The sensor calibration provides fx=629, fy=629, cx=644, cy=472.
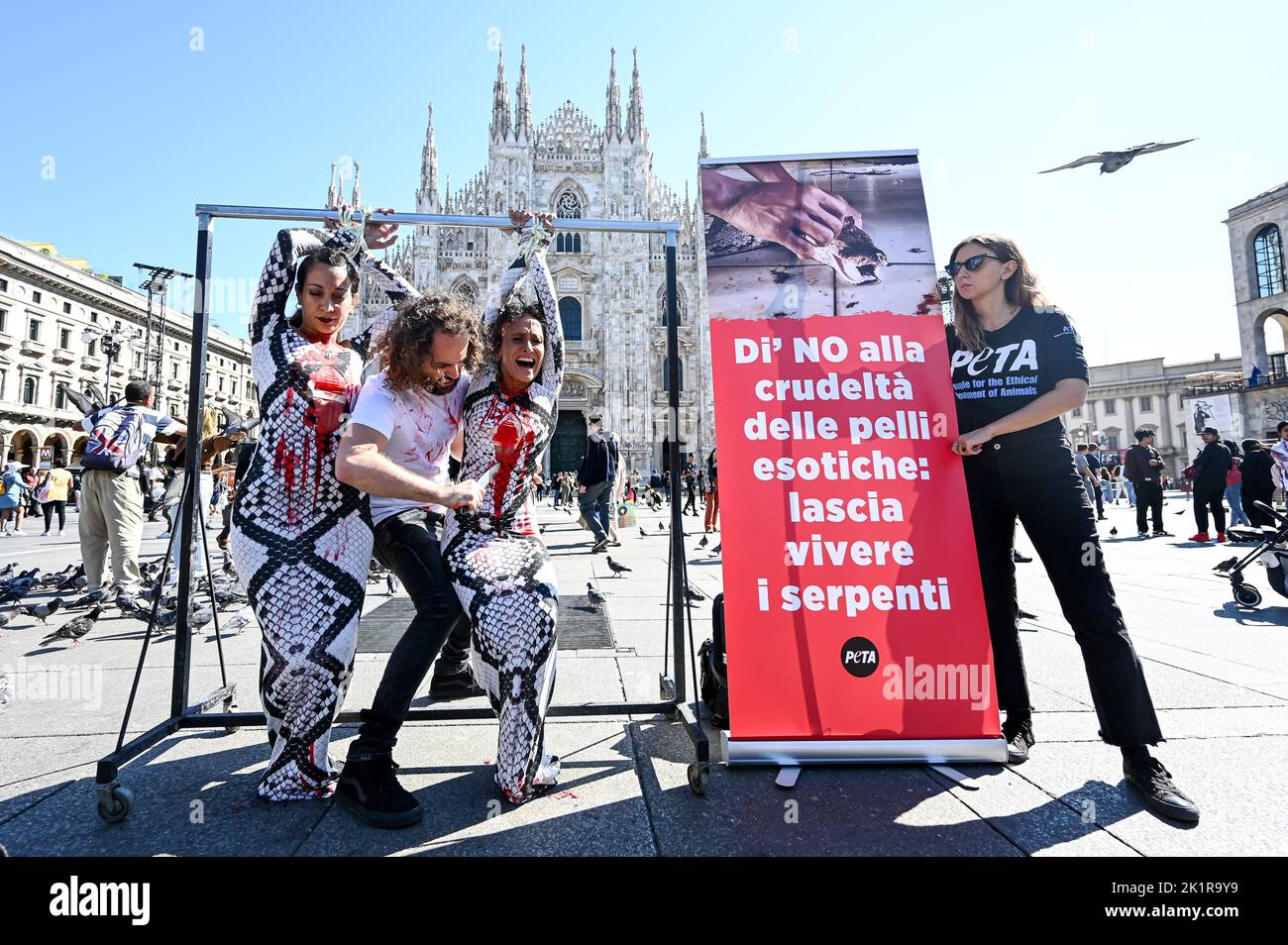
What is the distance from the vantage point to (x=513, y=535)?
237 cm

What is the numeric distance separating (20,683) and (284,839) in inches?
113

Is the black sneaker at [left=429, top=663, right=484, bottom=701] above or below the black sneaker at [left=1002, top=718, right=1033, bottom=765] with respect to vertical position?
above

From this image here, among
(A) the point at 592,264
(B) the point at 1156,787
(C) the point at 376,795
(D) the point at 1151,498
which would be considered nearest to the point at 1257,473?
(D) the point at 1151,498

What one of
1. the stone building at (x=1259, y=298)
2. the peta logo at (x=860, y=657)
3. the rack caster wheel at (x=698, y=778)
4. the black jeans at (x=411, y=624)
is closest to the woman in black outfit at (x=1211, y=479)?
the peta logo at (x=860, y=657)

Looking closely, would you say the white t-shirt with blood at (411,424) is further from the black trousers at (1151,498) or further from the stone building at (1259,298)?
the stone building at (1259,298)

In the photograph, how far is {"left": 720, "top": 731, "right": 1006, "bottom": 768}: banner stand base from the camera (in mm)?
2262

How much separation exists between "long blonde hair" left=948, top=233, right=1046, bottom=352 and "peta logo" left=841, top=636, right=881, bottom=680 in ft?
4.31

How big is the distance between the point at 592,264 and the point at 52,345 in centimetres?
2880

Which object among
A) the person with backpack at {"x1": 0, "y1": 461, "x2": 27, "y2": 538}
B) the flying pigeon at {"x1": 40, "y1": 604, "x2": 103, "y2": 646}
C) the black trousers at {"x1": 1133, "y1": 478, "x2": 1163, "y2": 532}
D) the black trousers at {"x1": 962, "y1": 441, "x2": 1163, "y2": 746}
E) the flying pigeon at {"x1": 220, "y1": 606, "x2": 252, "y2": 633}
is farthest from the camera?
the person with backpack at {"x1": 0, "y1": 461, "x2": 27, "y2": 538}

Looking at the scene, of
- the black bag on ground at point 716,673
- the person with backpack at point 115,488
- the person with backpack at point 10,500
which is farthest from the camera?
the person with backpack at point 10,500

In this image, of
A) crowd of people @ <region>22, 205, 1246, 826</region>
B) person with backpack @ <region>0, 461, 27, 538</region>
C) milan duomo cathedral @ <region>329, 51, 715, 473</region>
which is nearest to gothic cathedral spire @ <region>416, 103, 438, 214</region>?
milan duomo cathedral @ <region>329, 51, 715, 473</region>

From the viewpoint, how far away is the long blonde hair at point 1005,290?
2.55 meters
